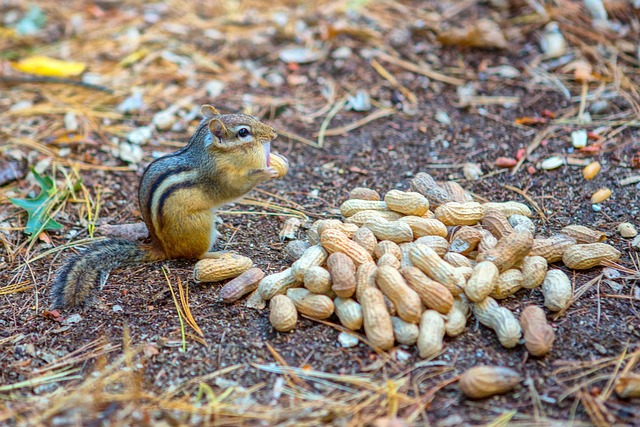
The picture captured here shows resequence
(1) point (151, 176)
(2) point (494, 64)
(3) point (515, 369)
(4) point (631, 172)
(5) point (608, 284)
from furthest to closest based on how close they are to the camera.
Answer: (2) point (494, 64) → (4) point (631, 172) → (1) point (151, 176) → (5) point (608, 284) → (3) point (515, 369)

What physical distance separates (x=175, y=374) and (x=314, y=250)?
2.82 ft

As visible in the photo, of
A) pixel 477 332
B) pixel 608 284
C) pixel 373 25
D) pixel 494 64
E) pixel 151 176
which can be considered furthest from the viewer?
pixel 373 25

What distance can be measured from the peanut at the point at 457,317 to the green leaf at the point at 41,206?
2277 millimetres

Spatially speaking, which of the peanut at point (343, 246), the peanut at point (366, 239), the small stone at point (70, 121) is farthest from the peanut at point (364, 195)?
the small stone at point (70, 121)

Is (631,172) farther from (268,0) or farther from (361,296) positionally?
(268,0)

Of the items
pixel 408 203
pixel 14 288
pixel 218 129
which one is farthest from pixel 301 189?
pixel 14 288

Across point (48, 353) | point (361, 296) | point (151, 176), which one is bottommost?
point (48, 353)

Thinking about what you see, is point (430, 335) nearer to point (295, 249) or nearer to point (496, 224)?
point (496, 224)

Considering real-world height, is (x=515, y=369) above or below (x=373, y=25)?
below

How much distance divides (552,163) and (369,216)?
4.57 ft

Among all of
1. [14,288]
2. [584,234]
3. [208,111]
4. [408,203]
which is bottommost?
[14,288]

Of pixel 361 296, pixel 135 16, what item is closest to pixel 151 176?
pixel 361 296

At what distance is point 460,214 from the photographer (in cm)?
337

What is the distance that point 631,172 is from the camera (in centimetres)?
397
